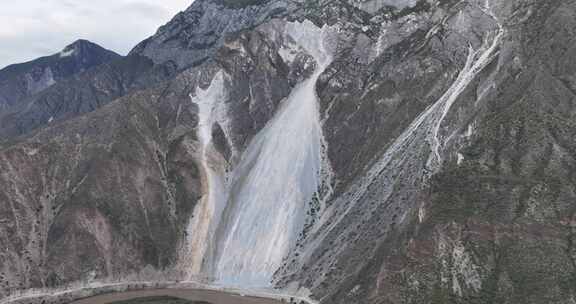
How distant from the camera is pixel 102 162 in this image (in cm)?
13700

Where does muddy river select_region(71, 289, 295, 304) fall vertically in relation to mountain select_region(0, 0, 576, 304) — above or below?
below

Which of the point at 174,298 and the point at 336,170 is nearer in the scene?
the point at 174,298

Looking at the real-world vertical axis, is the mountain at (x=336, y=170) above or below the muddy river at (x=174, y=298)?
above

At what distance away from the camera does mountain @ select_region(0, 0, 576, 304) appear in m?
88.5

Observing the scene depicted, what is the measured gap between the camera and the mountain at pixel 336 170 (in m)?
88.5

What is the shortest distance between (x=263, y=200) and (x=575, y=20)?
211 feet

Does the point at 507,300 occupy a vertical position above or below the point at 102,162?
below

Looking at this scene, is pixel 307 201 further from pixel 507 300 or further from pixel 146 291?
pixel 507 300

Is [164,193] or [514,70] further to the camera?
[164,193]

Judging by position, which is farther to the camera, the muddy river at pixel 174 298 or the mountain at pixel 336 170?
the muddy river at pixel 174 298

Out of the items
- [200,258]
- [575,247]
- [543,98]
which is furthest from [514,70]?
[200,258]

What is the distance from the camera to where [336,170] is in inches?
5295

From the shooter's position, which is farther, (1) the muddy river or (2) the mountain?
(1) the muddy river

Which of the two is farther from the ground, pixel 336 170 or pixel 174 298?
pixel 336 170
